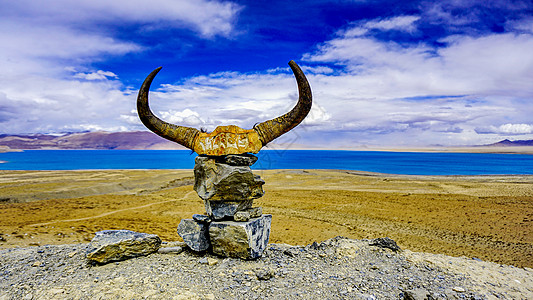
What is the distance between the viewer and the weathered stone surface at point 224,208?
6.33 meters

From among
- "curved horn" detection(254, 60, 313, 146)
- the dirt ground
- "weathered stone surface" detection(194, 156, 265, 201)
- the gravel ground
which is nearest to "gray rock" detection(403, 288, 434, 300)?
the gravel ground

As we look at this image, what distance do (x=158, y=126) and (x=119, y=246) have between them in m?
2.83

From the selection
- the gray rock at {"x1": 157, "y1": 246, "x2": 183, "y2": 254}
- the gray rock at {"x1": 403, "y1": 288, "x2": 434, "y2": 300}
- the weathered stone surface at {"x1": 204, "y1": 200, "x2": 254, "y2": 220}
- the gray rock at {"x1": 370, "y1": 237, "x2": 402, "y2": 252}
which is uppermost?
the weathered stone surface at {"x1": 204, "y1": 200, "x2": 254, "y2": 220}

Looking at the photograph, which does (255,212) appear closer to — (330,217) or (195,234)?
(195,234)

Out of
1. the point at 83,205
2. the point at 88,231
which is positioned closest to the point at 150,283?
the point at 88,231

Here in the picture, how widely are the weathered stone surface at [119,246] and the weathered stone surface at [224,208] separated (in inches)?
65.3

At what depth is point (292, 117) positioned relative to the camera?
6.17m

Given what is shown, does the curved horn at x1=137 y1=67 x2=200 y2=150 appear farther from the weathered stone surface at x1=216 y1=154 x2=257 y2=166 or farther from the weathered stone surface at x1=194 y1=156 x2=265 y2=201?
the weathered stone surface at x1=216 y1=154 x2=257 y2=166

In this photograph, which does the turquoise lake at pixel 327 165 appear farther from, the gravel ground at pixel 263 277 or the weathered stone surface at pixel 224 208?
the gravel ground at pixel 263 277

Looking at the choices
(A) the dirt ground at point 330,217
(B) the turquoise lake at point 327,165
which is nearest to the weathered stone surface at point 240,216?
(B) the turquoise lake at point 327,165

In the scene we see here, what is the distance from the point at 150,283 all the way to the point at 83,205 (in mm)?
17809

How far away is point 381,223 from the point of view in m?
15.6

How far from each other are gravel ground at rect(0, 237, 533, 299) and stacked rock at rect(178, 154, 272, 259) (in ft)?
1.06

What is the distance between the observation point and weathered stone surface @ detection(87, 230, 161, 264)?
597 centimetres
